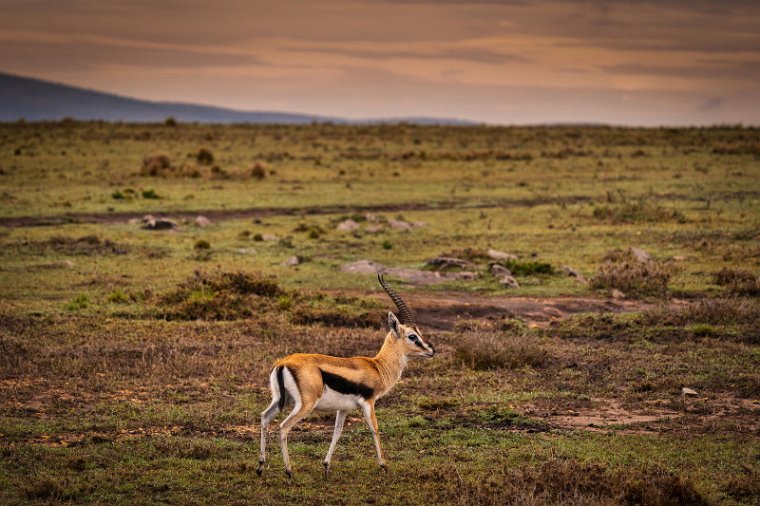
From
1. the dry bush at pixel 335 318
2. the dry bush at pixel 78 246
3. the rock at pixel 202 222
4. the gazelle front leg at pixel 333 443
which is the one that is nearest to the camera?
the gazelle front leg at pixel 333 443

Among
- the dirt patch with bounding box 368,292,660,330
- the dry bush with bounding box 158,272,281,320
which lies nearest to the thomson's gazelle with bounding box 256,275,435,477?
the dirt patch with bounding box 368,292,660,330

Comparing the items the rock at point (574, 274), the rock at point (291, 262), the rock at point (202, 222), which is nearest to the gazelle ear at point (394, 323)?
the rock at point (574, 274)

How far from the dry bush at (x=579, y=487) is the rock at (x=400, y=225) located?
745 inches

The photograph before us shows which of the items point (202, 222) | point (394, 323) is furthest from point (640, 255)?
point (202, 222)

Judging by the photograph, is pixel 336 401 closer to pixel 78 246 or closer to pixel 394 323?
pixel 394 323

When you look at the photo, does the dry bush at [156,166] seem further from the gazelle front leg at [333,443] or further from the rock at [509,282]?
the gazelle front leg at [333,443]

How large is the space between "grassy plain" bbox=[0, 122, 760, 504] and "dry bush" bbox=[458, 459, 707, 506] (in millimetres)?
25

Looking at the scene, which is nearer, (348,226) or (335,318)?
(335,318)

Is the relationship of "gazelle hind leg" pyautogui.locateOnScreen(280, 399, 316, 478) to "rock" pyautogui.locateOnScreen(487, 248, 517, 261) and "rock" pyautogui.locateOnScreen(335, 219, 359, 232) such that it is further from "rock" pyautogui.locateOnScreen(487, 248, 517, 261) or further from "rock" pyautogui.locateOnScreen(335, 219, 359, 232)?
"rock" pyautogui.locateOnScreen(335, 219, 359, 232)

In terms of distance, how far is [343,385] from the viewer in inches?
330

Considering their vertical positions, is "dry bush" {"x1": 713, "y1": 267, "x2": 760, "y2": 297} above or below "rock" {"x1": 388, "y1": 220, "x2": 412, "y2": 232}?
above

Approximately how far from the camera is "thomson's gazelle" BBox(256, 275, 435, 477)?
8.16 m

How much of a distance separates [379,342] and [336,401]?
6.07 metres

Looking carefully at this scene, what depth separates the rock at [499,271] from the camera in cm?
1989
